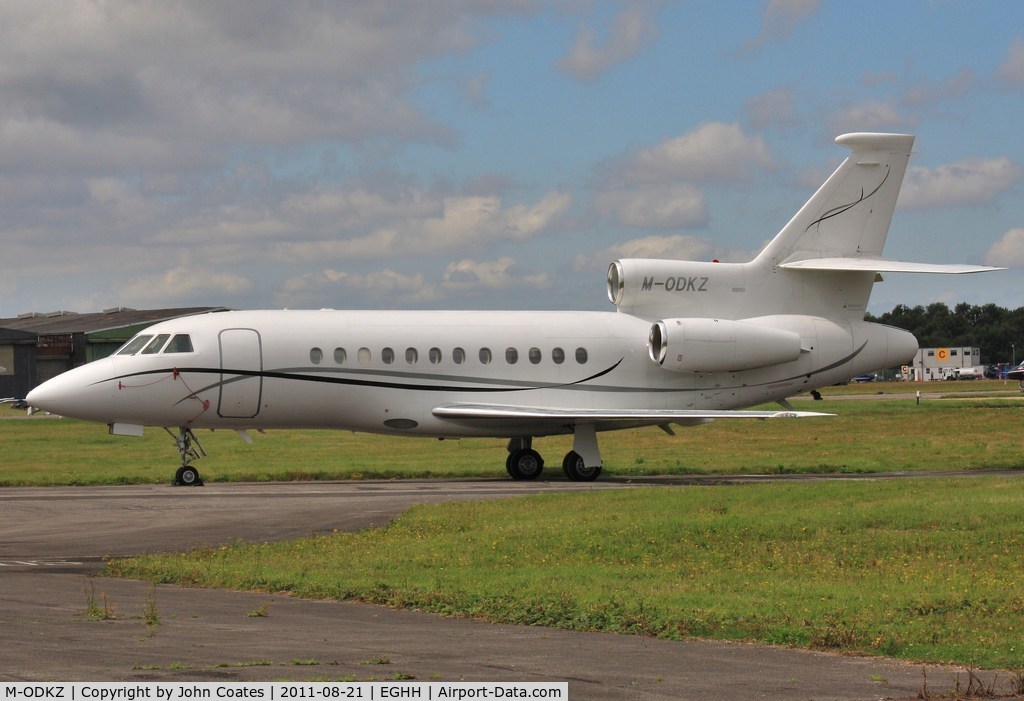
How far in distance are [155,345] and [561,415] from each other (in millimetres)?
9555

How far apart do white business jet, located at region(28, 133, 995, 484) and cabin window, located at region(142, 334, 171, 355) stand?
0.15ft

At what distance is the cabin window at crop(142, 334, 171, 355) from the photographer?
31.1 m

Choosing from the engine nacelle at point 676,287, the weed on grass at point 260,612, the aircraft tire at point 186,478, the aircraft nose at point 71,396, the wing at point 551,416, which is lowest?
the weed on grass at point 260,612

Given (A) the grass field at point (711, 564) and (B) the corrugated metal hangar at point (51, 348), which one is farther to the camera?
(B) the corrugated metal hangar at point (51, 348)

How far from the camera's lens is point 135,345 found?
31.5m

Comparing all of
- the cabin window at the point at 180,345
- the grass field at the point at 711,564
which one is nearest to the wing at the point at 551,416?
the cabin window at the point at 180,345

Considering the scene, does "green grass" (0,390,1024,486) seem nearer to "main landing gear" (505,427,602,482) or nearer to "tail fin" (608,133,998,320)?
"main landing gear" (505,427,602,482)

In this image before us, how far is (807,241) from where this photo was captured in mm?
35062

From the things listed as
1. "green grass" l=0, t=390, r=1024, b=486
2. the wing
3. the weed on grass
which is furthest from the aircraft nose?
the weed on grass

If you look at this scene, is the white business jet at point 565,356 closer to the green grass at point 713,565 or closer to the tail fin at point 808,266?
the tail fin at point 808,266

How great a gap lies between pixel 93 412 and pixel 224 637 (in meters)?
20.2

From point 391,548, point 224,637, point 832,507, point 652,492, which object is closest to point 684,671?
point 224,637

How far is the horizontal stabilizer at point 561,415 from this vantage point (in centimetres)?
3150

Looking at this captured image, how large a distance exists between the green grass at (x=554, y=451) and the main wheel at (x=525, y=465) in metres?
0.95
